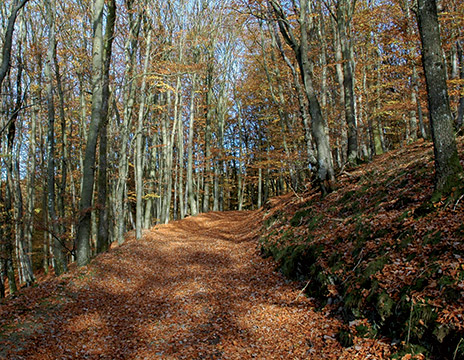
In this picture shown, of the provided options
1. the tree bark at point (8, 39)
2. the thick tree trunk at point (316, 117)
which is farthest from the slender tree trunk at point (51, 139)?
the thick tree trunk at point (316, 117)

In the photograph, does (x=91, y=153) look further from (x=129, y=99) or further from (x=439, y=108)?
(x=439, y=108)

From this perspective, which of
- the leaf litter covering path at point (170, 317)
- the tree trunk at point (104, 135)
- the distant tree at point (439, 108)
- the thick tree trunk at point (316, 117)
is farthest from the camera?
the tree trunk at point (104, 135)

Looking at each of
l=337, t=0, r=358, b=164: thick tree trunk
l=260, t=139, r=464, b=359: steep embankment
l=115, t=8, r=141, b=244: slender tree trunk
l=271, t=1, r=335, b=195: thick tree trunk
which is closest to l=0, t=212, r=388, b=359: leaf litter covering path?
l=260, t=139, r=464, b=359: steep embankment

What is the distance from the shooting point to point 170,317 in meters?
6.00

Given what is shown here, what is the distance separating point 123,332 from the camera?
5.39 meters

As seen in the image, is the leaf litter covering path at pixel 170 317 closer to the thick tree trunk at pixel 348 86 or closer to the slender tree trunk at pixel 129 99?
the slender tree trunk at pixel 129 99

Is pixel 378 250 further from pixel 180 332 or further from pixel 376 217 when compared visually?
pixel 180 332

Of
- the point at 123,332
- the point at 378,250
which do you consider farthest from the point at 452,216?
the point at 123,332

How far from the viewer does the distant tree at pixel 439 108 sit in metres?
5.11

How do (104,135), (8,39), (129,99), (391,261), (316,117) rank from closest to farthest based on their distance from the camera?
(391,261), (8,39), (316,117), (104,135), (129,99)

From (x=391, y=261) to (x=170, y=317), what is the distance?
4.34 m

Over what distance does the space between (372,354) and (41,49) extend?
16423 mm

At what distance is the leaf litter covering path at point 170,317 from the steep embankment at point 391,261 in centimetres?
35

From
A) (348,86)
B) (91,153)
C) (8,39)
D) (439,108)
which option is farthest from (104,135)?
(439,108)
